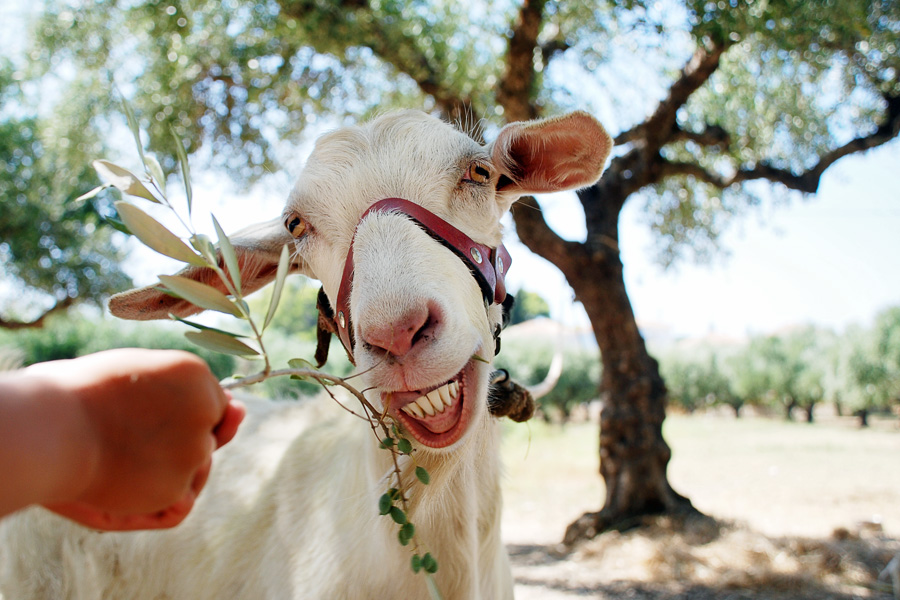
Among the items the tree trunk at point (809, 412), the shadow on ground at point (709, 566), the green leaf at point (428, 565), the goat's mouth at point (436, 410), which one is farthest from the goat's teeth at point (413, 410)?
the tree trunk at point (809, 412)

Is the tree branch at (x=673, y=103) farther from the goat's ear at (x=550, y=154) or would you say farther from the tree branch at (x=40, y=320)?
the tree branch at (x=40, y=320)

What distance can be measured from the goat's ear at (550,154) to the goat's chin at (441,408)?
3.07ft

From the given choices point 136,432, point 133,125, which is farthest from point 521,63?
point 136,432

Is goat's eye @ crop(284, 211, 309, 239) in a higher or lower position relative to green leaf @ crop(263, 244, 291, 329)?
higher

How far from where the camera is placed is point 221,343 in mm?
1076

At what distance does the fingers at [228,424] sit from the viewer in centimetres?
79

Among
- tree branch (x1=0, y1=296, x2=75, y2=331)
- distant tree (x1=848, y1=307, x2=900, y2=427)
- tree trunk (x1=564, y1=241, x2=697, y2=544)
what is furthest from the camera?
distant tree (x1=848, y1=307, x2=900, y2=427)

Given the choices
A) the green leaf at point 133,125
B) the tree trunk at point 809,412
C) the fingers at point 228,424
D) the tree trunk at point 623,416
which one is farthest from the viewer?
the tree trunk at point 809,412

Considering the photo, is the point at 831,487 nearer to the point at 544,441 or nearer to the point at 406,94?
the point at 406,94

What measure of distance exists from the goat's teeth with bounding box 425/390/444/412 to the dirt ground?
2.71 ft

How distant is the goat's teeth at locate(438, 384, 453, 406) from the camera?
1.59 meters

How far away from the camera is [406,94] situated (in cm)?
898

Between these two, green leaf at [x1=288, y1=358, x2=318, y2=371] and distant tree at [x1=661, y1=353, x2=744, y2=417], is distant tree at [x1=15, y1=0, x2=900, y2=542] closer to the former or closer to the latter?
green leaf at [x1=288, y1=358, x2=318, y2=371]

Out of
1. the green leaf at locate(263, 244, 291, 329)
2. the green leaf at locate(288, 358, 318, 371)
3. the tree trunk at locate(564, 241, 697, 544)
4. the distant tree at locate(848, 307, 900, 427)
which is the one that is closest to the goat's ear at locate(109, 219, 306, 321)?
the green leaf at locate(288, 358, 318, 371)
